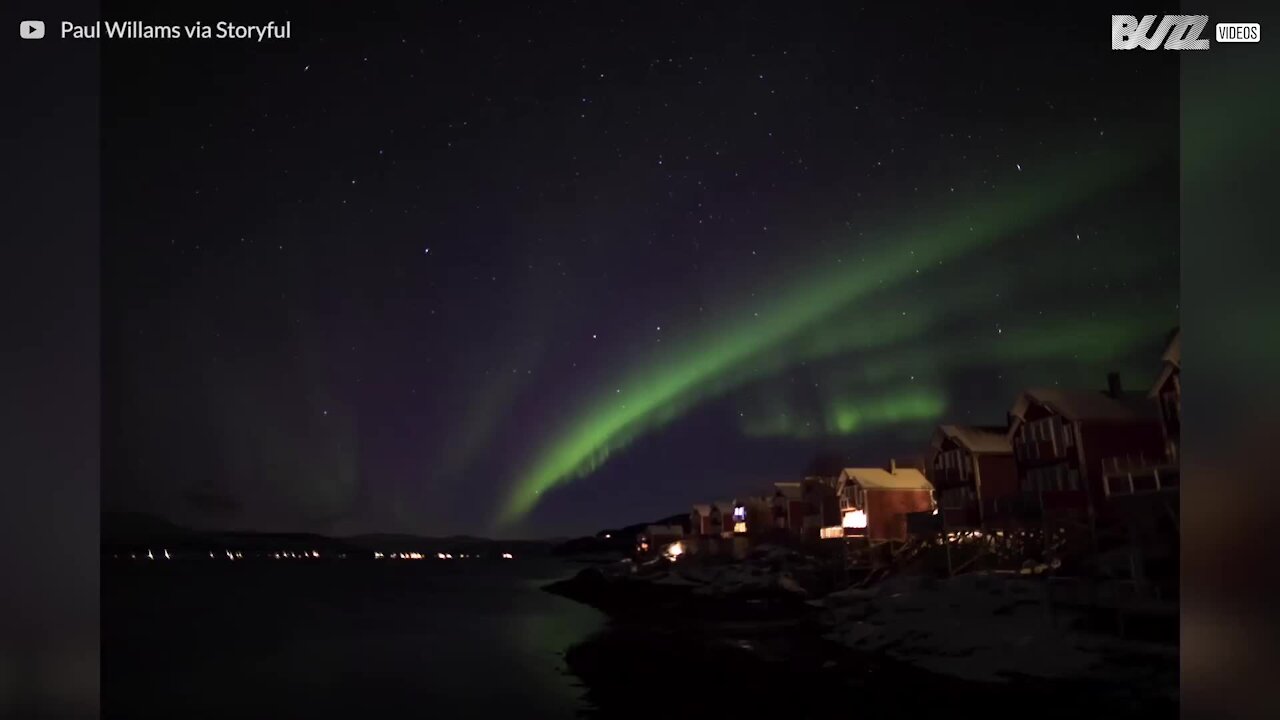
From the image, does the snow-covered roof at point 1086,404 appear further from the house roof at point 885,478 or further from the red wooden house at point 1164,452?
the house roof at point 885,478

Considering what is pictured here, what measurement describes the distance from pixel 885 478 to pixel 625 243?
4.51 ft

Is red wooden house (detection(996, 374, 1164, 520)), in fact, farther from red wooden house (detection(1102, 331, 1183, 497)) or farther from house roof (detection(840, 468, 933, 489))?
house roof (detection(840, 468, 933, 489))

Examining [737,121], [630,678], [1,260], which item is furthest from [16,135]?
[630,678]

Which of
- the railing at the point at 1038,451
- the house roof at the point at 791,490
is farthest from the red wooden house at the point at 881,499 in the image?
the railing at the point at 1038,451

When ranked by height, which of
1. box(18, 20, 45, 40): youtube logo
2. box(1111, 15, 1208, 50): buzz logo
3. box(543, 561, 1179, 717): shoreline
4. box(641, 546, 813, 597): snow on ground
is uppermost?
box(18, 20, 45, 40): youtube logo

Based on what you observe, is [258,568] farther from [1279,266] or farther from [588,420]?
[1279,266]

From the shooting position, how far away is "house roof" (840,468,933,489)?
3986mm

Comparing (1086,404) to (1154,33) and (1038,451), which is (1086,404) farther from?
(1154,33)

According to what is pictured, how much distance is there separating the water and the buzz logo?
9.85 feet

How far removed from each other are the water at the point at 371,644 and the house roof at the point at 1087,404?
193 cm

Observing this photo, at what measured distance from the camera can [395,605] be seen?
3969mm

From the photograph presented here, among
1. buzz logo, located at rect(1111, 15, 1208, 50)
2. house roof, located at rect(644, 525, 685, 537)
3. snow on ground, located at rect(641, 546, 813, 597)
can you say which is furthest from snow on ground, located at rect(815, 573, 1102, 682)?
buzz logo, located at rect(1111, 15, 1208, 50)

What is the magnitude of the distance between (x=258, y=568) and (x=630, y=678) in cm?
149

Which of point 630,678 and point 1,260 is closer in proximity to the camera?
point 1,260
